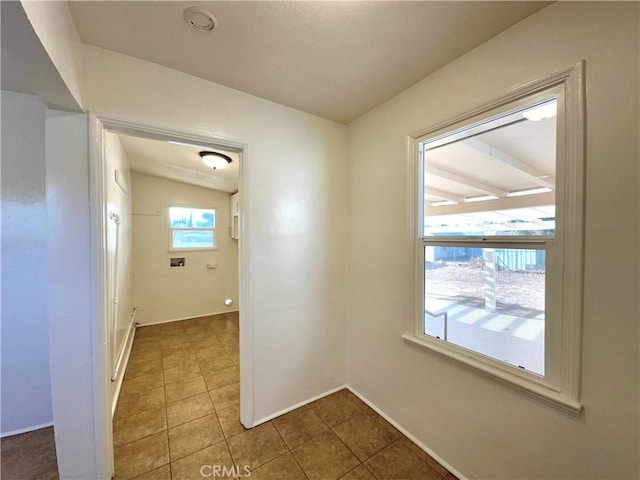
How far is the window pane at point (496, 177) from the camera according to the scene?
117 centimetres

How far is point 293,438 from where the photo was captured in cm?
168

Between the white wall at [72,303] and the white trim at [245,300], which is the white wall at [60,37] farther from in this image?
the white trim at [245,300]

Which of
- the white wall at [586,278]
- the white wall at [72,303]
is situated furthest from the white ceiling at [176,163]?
the white wall at [586,278]

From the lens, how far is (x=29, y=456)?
1.55 meters

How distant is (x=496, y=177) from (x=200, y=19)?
176cm

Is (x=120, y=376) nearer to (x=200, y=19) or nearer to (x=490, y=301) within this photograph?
(x=200, y=19)

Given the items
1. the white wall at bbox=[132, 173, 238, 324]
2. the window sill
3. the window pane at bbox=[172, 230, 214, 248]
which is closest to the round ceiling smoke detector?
the window sill

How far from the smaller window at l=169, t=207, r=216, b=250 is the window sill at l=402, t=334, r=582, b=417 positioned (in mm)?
4001

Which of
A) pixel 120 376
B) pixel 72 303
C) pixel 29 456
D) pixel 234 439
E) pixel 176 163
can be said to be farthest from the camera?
pixel 176 163

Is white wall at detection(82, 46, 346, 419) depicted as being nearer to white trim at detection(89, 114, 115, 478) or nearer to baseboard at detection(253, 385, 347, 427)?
baseboard at detection(253, 385, 347, 427)

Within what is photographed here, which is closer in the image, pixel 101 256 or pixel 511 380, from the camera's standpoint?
pixel 511 380

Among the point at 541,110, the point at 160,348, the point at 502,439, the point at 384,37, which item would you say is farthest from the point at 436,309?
the point at 160,348

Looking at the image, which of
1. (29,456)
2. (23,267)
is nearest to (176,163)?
(23,267)

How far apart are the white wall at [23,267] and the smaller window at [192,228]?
2408mm
